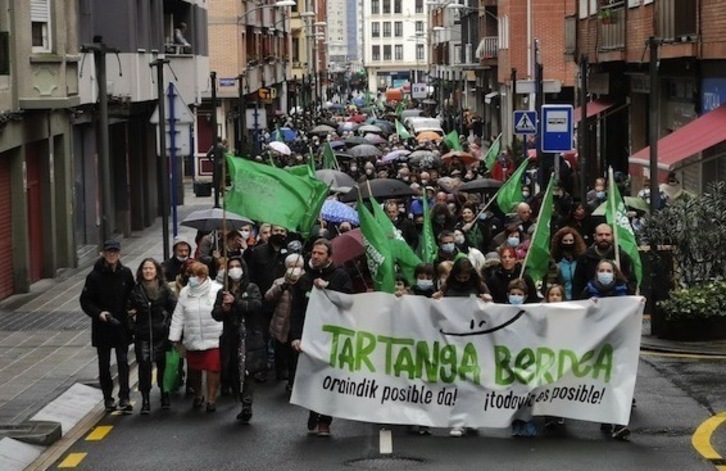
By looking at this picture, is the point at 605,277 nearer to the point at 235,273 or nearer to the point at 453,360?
the point at 453,360

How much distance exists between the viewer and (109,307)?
16594 mm

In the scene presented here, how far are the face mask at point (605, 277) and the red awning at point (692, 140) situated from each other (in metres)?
11.1

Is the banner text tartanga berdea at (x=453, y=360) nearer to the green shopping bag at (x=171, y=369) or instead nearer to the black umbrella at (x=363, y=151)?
the green shopping bag at (x=171, y=369)

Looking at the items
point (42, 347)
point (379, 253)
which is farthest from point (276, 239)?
point (42, 347)

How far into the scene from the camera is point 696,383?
55.7 feet

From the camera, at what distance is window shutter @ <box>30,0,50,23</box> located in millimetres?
30984

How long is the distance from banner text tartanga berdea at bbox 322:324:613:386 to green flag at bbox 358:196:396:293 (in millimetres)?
2698

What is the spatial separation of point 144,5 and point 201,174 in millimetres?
18918

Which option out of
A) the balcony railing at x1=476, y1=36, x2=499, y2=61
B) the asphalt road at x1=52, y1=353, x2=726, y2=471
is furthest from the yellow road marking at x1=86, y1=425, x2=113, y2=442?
the balcony railing at x1=476, y1=36, x2=499, y2=61

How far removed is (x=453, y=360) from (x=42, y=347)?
8795 millimetres

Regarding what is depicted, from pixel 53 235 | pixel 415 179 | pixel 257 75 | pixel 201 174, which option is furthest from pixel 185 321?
pixel 257 75

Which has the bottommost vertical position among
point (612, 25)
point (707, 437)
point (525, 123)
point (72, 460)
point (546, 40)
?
point (72, 460)

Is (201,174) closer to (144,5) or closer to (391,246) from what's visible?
(144,5)

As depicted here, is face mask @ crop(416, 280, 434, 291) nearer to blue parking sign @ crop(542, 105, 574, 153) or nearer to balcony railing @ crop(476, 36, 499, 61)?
blue parking sign @ crop(542, 105, 574, 153)
